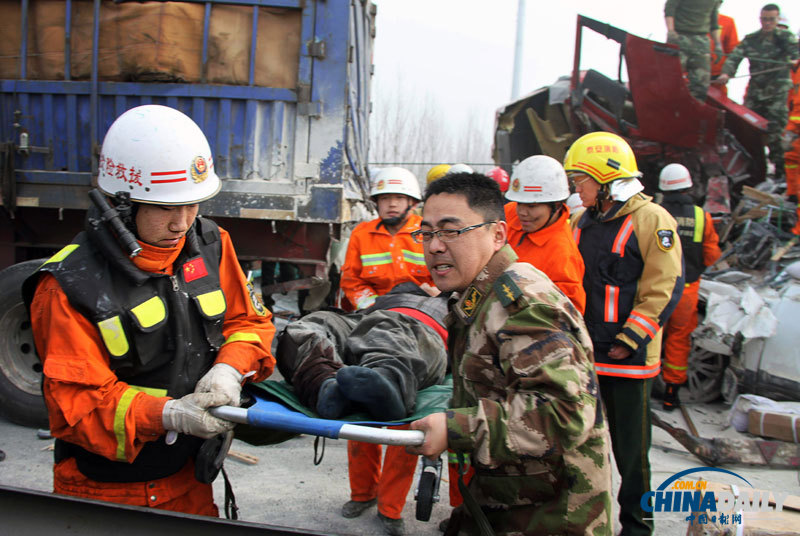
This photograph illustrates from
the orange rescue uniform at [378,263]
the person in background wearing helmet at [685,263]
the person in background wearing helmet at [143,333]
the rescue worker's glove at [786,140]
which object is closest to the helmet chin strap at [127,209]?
the person in background wearing helmet at [143,333]

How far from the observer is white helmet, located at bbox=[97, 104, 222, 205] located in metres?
1.77

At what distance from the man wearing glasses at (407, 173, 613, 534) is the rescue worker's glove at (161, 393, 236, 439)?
0.63 metres

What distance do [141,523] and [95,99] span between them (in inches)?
132

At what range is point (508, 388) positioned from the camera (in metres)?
1.51

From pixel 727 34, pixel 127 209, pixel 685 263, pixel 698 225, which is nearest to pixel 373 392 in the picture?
pixel 127 209

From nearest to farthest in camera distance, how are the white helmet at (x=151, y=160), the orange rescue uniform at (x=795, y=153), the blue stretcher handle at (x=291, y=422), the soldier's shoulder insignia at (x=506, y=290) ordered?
the soldier's shoulder insignia at (x=506, y=290) → the blue stretcher handle at (x=291, y=422) → the white helmet at (x=151, y=160) → the orange rescue uniform at (x=795, y=153)

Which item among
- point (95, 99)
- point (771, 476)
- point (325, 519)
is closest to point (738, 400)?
point (771, 476)

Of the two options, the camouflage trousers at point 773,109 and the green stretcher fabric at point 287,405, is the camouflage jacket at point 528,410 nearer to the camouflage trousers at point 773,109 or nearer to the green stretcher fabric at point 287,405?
the green stretcher fabric at point 287,405

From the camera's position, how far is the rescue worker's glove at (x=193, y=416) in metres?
1.67

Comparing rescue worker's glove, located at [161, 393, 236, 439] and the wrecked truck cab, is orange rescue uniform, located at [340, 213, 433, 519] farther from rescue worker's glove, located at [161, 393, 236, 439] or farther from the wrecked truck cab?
the wrecked truck cab

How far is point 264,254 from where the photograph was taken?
165 inches

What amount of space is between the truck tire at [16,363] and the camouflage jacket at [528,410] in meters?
3.38

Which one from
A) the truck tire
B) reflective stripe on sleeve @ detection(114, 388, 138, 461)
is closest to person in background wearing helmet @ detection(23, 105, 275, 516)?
reflective stripe on sleeve @ detection(114, 388, 138, 461)

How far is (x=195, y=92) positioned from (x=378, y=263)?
5.73 feet
